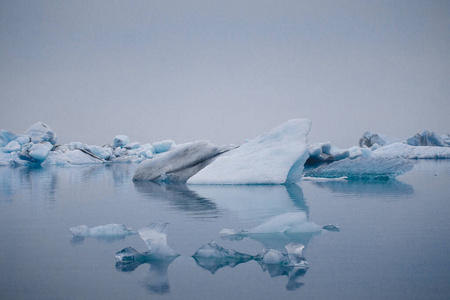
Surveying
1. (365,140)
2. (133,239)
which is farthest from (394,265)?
(365,140)

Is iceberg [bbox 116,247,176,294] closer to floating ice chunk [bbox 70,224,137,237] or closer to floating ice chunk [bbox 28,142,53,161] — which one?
floating ice chunk [bbox 70,224,137,237]

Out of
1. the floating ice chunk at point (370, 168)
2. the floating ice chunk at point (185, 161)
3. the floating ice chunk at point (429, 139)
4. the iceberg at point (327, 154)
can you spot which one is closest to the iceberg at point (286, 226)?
the floating ice chunk at point (185, 161)

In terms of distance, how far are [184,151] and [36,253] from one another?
7744 mm

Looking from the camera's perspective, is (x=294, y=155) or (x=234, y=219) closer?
(x=234, y=219)

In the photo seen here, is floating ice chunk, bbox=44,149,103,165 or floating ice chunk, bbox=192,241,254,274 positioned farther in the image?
floating ice chunk, bbox=44,149,103,165

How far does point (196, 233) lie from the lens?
11.6ft

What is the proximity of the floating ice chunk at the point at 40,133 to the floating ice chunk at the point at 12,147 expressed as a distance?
1.20 m

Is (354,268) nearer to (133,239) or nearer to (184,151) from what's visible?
(133,239)

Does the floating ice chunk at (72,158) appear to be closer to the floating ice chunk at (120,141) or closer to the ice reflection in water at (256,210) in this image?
the floating ice chunk at (120,141)

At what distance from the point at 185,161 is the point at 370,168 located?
189 inches

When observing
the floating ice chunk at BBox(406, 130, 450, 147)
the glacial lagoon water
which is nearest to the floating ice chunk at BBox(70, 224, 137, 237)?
the glacial lagoon water

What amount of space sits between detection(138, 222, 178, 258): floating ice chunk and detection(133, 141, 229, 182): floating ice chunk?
7.16 meters

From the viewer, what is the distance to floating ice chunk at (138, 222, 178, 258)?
272cm

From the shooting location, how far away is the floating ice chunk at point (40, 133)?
31.3 meters
